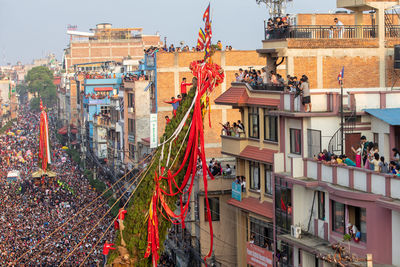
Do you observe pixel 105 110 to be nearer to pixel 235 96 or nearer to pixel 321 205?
pixel 235 96

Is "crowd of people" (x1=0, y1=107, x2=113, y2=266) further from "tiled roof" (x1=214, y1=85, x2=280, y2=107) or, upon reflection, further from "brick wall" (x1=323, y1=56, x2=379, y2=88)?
"brick wall" (x1=323, y1=56, x2=379, y2=88)

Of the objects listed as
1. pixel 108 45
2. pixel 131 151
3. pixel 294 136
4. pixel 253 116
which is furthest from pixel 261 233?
pixel 108 45

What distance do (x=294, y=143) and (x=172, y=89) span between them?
81.4 feet

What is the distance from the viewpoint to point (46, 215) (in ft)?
205

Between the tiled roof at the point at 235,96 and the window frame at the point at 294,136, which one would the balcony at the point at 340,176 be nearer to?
the window frame at the point at 294,136

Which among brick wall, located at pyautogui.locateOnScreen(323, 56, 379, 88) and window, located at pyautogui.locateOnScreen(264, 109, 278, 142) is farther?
brick wall, located at pyautogui.locateOnScreen(323, 56, 379, 88)

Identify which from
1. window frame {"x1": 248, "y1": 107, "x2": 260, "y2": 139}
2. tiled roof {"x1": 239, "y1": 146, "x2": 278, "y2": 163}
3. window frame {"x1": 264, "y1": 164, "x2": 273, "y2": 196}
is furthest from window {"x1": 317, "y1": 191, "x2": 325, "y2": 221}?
window frame {"x1": 248, "y1": 107, "x2": 260, "y2": 139}

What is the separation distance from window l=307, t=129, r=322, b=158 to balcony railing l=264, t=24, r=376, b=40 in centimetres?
590

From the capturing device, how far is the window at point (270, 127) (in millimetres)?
31734

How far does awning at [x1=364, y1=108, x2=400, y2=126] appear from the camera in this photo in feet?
88.5

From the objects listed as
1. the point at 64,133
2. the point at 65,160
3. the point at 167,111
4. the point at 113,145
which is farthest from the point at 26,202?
the point at 64,133

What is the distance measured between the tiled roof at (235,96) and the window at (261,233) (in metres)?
5.01

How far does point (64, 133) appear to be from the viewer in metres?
124

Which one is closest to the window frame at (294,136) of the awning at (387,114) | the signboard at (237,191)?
the awning at (387,114)
